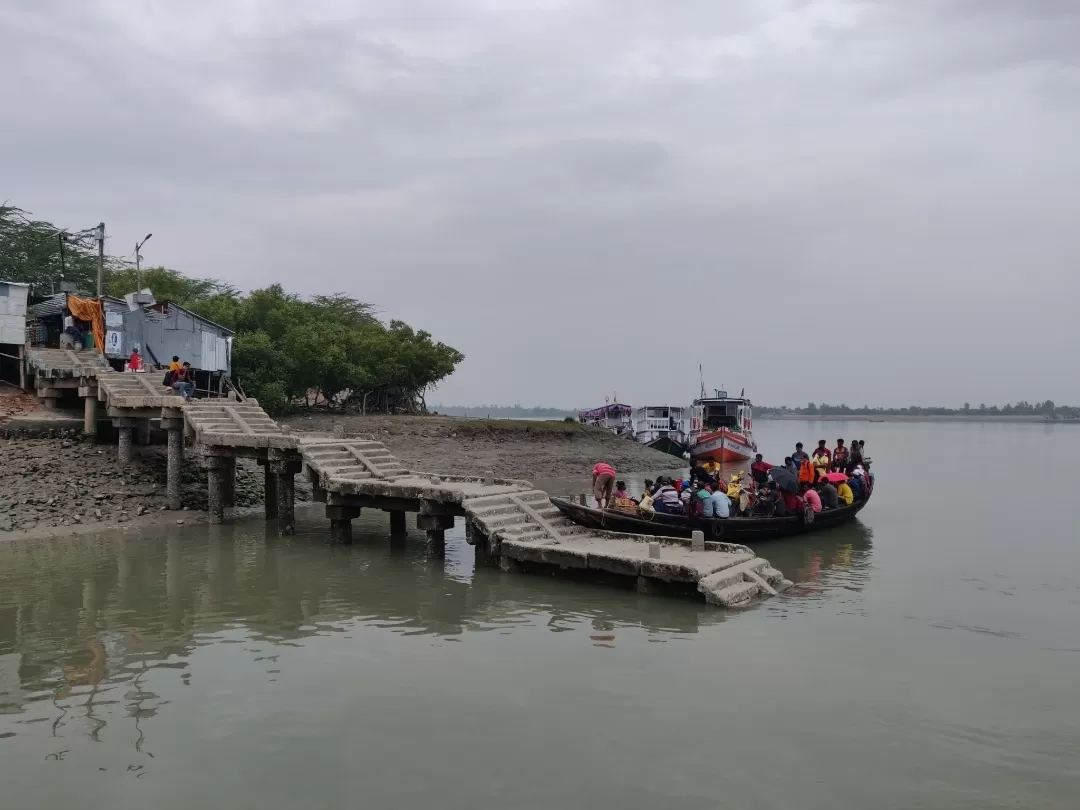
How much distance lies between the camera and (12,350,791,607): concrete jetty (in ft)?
49.2

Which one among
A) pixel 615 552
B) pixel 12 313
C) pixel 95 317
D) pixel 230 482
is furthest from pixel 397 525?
pixel 12 313

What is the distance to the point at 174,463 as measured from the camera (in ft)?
72.7

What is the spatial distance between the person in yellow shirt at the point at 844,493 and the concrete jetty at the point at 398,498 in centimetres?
983

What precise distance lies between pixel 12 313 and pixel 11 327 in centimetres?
47

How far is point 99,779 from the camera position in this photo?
7.55 m

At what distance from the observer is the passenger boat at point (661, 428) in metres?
57.3

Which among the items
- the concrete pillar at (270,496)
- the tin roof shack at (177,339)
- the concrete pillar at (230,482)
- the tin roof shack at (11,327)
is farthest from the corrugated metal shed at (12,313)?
the concrete pillar at (270,496)

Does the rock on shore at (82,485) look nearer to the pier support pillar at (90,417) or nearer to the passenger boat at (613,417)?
the pier support pillar at (90,417)

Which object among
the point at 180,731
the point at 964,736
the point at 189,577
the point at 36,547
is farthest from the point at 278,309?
the point at 964,736

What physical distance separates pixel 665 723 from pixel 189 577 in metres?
10.8

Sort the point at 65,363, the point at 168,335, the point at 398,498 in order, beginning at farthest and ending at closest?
the point at 168,335
the point at 65,363
the point at 398,498

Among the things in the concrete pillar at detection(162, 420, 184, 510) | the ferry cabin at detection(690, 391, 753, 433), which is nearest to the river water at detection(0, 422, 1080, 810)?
the concrete pillar at detection(162, 420, 184, 510)

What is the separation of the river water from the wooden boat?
2.53 metres

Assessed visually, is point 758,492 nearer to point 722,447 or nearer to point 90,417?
point 90,417
